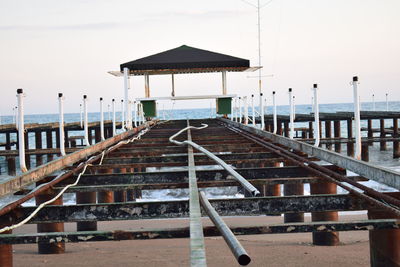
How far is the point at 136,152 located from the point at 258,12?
12.5 meters

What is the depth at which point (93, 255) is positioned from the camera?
7984mm

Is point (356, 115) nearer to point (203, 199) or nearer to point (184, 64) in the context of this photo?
point (203, 199)

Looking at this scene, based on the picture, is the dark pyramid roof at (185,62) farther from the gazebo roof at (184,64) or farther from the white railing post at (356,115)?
the white railing post at (356,115)

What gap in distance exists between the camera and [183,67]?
19.8 m

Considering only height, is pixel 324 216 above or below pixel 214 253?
above

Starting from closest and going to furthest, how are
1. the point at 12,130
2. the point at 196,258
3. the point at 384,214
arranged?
the point at 196,258, the point at 384,214, the point at 12,130

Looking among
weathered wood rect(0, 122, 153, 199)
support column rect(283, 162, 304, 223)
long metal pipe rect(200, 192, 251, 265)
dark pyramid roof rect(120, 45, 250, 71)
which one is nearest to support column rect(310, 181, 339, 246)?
support column rect(283, 162, 304, 223)

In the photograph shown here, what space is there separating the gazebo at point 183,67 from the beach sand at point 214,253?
36.3 feet

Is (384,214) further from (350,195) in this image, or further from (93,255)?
(93,255)

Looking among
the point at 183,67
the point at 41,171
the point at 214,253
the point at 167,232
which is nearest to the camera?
the point at 167,232

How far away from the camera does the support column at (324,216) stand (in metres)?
6.07

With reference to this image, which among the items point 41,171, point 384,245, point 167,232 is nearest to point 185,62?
point 41,171

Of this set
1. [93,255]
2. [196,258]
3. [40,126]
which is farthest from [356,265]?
[40,126]

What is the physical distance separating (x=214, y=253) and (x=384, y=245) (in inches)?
160
